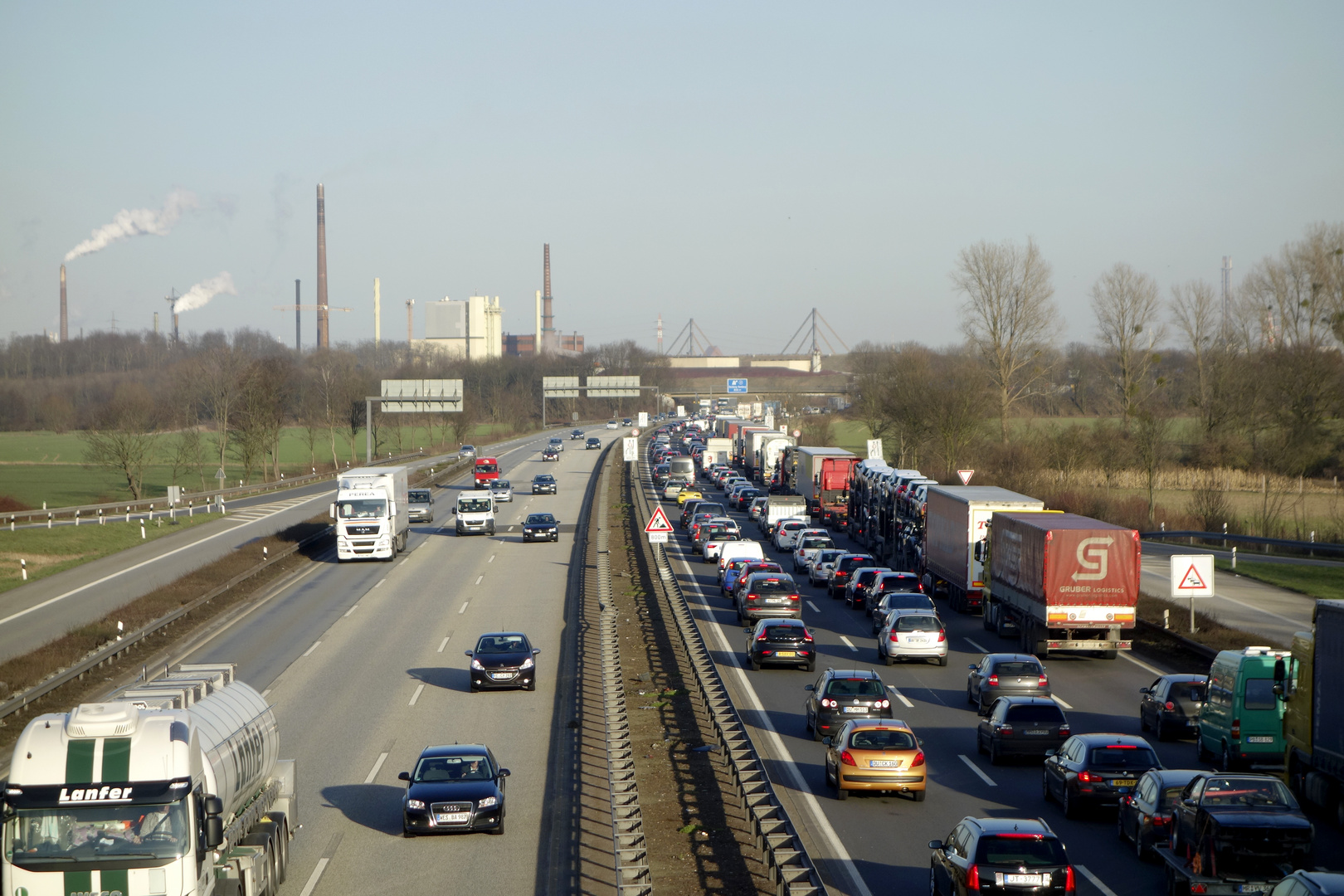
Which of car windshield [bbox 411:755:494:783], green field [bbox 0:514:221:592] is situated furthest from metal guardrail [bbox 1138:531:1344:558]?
green field [bbox 0:514:221:592]

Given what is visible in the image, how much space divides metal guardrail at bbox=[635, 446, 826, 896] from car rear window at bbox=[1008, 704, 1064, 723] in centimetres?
459

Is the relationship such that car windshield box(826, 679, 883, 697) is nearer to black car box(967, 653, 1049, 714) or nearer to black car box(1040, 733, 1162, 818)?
black car box(967, 653, 1049, 714)

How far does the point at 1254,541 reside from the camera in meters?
55.6

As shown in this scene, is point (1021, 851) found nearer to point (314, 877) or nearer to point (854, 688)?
point (314, 877)

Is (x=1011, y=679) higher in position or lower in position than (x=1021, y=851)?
lower

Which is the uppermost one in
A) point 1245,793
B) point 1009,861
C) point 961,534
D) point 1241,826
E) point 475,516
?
point 961,534

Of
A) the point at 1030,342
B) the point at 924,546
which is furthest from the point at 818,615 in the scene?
the point at 1030,342

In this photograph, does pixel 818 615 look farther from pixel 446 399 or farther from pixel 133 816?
pixel 446 399

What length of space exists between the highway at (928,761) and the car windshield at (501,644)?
5006 mm

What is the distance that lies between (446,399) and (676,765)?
7403 centimetres

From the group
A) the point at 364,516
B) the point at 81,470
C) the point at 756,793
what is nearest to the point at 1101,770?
the point at 756,793

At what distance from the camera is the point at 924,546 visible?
43.8 m

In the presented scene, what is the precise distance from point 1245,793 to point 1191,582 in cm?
1693

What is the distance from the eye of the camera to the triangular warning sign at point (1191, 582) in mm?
29547
